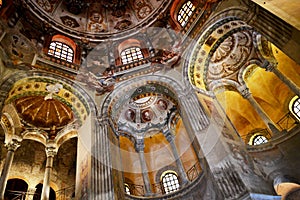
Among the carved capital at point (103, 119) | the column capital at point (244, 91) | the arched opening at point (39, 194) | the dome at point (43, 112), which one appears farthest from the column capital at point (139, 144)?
the column capital at point (244, 91)

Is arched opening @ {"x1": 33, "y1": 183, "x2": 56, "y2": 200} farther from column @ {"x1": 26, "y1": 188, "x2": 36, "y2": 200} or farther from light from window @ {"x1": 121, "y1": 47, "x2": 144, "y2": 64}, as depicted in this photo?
light from window @ {"x1": 121, "y1": 47, "x2": 144, "y2": 64}

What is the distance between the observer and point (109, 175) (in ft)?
32.0

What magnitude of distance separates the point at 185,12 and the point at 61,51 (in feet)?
23.4

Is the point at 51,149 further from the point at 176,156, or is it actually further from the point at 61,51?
the point at 176,156

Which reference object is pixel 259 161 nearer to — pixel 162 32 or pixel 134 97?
pixel 134 97

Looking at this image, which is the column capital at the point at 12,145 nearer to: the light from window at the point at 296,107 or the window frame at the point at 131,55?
the window frame at the point at 131,55

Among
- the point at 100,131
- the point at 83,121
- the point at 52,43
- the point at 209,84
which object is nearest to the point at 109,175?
the point at 100,131

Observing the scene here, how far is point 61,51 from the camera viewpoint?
14383 millimetres

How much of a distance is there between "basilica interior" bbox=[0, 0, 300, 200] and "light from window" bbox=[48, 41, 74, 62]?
8 centimetres

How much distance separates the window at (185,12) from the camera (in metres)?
13.6

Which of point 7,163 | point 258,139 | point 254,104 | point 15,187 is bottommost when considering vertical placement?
point 258,139

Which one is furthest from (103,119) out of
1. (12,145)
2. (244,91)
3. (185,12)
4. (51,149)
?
(244,91)

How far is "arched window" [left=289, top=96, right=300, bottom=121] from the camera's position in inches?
548

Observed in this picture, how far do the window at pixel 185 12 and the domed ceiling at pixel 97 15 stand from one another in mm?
1238
